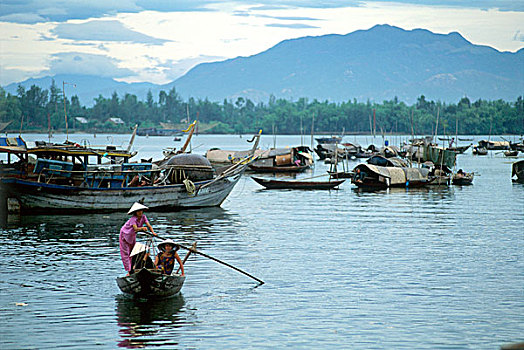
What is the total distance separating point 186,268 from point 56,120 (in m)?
184

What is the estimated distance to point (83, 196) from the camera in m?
28.3

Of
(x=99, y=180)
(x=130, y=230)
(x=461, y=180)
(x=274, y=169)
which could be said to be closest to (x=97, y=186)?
(x=99, y=180)

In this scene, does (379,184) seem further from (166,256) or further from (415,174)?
(166,256)

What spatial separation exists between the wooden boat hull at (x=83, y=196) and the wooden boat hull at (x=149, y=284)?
46.1 feet

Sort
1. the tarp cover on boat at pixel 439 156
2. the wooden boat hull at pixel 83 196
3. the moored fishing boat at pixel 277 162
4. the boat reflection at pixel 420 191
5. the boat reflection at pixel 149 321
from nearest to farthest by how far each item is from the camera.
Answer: the boat reflection at pixel 149 321, the wooden boat hull at pixel 83 196, the boat reflection at pixel 420 191, the tarp cover on boat at pixel 439 156, the moored fishing boat at pixel 277 162

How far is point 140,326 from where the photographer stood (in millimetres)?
13367

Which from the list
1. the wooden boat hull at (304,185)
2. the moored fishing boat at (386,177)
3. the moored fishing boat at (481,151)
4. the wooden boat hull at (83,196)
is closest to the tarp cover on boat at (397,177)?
the moored fishing boat at (386,177)

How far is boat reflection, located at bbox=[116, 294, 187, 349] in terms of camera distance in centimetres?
1252

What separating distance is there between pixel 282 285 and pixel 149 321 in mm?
4147

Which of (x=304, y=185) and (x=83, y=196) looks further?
(x=304, y=185)

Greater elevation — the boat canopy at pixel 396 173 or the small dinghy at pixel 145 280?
the boat canopy at pixel 396 173

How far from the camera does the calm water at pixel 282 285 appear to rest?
42.4ft

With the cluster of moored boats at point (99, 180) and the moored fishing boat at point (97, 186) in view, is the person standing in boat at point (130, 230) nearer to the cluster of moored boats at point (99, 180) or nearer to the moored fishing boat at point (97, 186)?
the moored fishing boat at point (97, 186)

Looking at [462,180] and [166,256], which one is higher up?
[166,256]
